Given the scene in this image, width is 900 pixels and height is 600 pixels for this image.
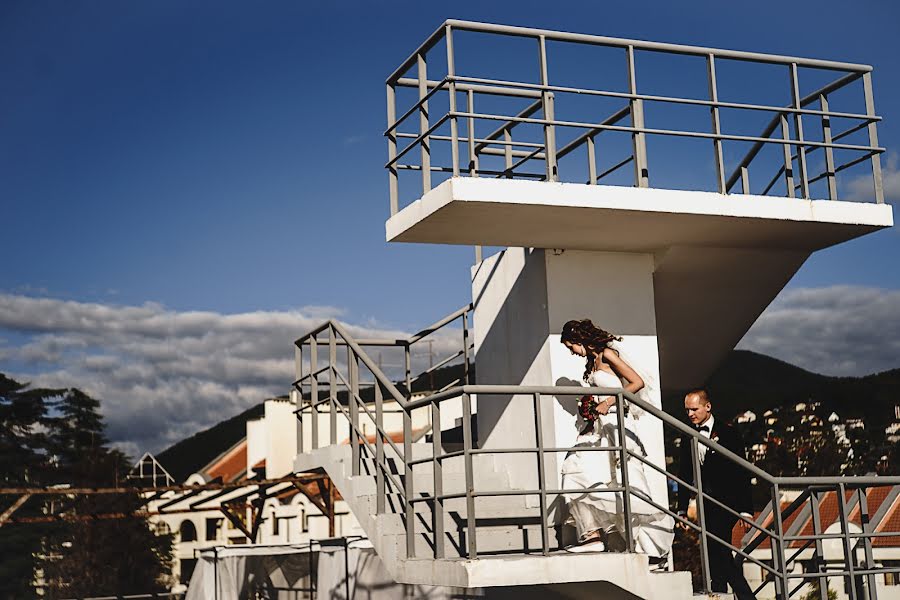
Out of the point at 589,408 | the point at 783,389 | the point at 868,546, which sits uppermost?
the point at 783,389

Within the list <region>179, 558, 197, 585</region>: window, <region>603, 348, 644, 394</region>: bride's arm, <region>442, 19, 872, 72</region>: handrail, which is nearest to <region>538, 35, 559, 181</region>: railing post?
<region>442, 19, 872, 72</region>: handrail

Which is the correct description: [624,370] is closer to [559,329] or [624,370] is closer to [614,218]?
[614,218]

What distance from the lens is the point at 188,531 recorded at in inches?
2223

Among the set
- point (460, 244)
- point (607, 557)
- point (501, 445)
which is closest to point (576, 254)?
point (460, 244)

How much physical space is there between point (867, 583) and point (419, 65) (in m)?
5.73

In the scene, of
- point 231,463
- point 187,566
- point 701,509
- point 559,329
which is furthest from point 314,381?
point 231,463

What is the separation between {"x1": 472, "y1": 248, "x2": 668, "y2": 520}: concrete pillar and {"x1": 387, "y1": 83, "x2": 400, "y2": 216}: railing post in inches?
61.1

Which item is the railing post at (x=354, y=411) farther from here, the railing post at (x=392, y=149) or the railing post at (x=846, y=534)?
the railing post at (x=846, y=534)

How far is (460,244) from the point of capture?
10.2m

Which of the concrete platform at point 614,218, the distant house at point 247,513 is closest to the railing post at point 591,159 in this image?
the concrete platform at point 614,218

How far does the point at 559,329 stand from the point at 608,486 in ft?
7.17

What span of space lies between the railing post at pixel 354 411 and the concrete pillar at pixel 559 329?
5.84 ft

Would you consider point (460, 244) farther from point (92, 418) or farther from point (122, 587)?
point (92, 418)

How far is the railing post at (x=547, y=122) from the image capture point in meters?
9.15
